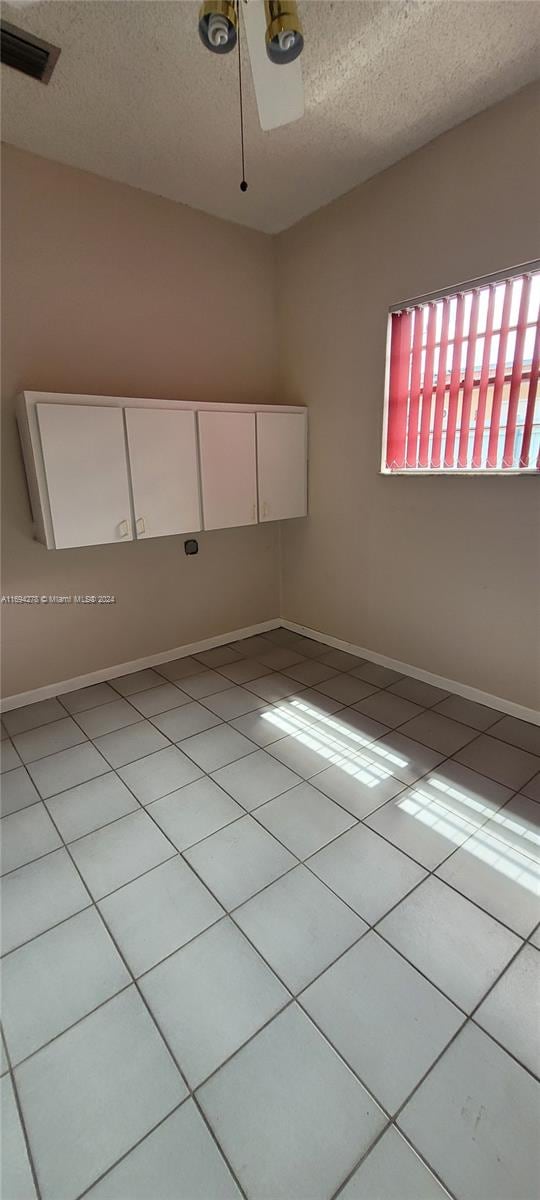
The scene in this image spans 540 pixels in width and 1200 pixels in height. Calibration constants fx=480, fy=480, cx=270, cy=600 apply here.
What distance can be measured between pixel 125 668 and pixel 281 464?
186cm

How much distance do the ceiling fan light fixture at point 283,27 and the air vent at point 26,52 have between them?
129cm

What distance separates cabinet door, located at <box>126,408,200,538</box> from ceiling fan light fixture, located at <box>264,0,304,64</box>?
1.70m

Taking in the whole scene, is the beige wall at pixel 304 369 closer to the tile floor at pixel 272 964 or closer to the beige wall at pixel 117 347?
the beige wall at pixel 117 347

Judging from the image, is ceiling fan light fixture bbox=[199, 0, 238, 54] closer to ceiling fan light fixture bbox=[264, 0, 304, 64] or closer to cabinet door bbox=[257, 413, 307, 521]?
ceiling fan light fixture bbox=[264, 0, 304, 64]

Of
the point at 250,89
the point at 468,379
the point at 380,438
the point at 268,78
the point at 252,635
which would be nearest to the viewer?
the point at 268,78

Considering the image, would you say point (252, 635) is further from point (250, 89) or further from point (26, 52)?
point (26, 52)

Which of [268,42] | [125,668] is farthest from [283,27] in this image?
[125,668]

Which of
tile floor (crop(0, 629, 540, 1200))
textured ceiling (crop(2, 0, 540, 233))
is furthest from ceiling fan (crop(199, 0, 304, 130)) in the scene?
tile floor (crop(0, 629, 540, 1200))

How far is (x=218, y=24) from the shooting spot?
125cm

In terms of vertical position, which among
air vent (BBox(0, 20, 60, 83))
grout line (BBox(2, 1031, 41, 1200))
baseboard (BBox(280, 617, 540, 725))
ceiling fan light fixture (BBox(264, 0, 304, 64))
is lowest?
grout line (BBox(2, 1031, 41, 1200))

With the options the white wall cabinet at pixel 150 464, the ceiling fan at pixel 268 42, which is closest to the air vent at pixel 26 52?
the ceiling fan at pixel 268 42

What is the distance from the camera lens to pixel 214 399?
11.5ft

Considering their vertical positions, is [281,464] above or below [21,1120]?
above

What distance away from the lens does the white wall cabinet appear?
8.21 ft
